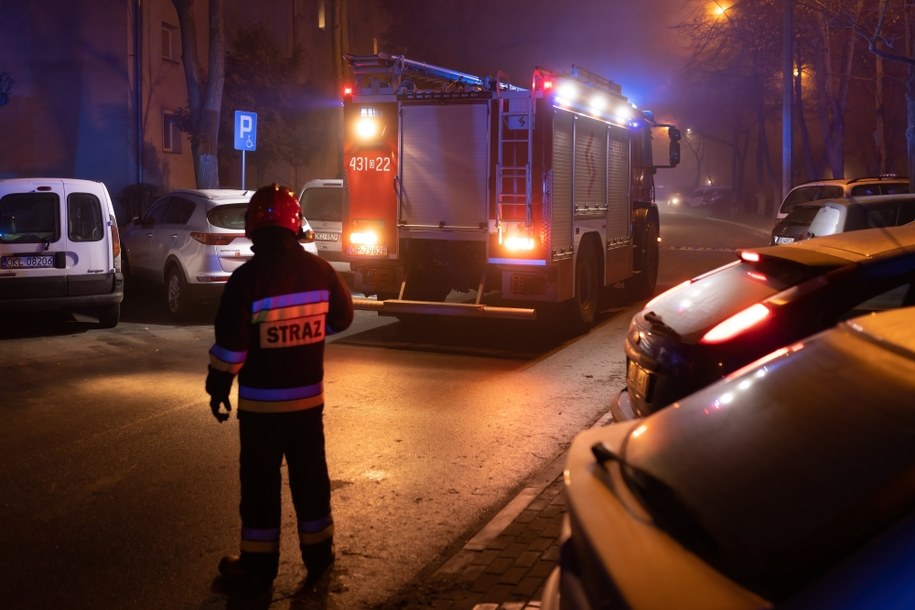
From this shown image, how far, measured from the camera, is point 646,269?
16.2 m

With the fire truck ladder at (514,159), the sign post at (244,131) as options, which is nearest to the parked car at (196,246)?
the fire truck ladder at (514,159)

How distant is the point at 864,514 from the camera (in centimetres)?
208

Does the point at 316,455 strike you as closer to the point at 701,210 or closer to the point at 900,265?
the point at 900,265

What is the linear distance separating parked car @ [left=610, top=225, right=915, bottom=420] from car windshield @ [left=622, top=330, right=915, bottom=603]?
212 cm

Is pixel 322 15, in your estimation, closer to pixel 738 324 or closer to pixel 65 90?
pixel 65 90

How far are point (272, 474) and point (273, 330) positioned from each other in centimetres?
67

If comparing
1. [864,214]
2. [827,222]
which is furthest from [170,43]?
[864,214]

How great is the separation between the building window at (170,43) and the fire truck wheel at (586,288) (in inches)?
788

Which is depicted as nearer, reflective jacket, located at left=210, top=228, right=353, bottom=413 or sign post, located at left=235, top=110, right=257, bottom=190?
reflective jacket, located at left=210, top=228, right=353, bottom=413

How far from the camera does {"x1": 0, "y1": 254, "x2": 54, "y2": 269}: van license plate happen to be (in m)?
12.2

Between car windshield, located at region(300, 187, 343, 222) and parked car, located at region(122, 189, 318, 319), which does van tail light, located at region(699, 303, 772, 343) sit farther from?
car windshield, located at region(300, 187, 343, 222)

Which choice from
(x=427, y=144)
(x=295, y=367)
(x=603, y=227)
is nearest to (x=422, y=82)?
(x=427, y=144)

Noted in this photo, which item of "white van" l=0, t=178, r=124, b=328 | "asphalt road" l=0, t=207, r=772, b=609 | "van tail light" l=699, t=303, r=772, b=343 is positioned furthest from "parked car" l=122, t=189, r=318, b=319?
"van tail light" l=699, t=303, r=772, b=343

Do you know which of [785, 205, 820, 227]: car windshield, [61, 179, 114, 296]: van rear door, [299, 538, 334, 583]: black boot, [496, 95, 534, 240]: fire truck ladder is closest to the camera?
[299, 538, 334, 583]: black boot
